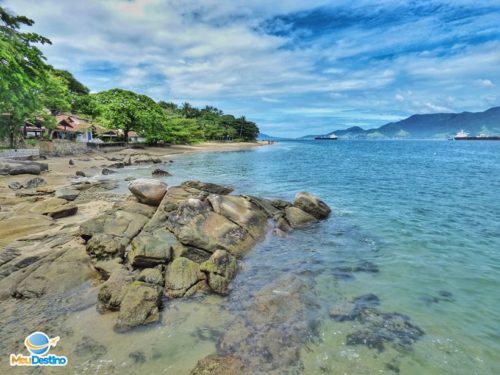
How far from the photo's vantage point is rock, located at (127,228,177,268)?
8.05m

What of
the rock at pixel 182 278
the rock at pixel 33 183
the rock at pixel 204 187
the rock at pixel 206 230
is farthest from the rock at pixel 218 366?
the rock at pixel 33 183

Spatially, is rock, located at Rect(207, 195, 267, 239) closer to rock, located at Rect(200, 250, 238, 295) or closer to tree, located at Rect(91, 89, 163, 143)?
rock, located at Rect(200, 250, 238, 295)

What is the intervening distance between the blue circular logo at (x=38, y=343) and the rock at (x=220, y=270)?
341cm

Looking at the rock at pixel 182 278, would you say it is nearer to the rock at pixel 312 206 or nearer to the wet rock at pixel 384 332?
the wet rock at pixel 384 332

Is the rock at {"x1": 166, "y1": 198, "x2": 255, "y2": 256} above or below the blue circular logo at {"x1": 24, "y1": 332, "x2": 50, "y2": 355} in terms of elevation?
above

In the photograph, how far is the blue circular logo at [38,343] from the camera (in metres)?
5.41

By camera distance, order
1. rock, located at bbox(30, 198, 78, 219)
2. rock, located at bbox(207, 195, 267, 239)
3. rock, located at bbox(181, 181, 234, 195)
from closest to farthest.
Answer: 1. rock, located at bbox(207, 195, 267, 239)
2. rock, located at bbox(30, 198, 78, 219)
3. rock, located at bbox(181, 181, 234, 195)

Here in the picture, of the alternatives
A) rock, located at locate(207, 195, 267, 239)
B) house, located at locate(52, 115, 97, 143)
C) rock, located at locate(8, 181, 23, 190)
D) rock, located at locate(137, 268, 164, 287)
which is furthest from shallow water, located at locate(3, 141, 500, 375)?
house, located at locate(52, 115, 97, 143)

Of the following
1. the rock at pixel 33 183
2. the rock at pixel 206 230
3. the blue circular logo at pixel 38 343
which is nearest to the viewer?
the blue circular logo at pixel 38 343

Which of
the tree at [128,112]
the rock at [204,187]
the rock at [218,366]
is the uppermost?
the tree at [128,112]

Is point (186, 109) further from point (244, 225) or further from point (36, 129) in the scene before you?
point (244, 225)

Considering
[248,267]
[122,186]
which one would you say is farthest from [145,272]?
[122,186]

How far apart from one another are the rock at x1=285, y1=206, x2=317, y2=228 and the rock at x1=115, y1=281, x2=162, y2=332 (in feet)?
24.6

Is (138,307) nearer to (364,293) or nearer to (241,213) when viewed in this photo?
(364,293)
